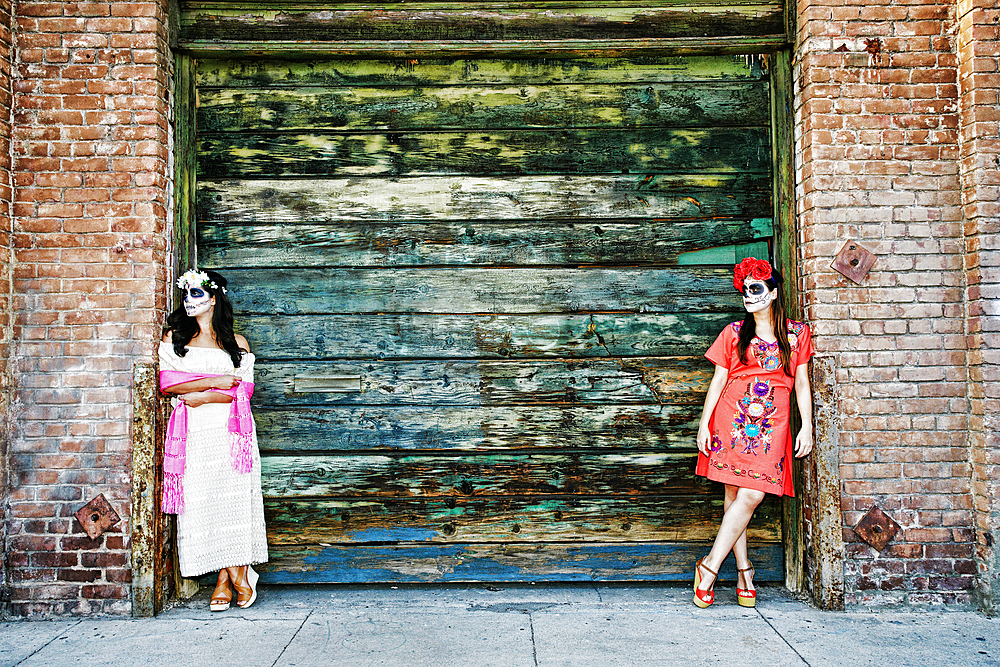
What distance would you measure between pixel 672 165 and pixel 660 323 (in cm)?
90

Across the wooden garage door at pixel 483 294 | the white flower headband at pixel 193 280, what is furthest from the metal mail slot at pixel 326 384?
the white flower headband at pixel 193 280

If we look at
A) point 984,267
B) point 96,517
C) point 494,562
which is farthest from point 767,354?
point 96,517

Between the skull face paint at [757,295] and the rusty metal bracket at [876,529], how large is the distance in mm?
1190

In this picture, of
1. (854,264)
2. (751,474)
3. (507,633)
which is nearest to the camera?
(507,633)

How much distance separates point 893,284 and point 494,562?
8.46 feet

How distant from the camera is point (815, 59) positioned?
3.38 metres

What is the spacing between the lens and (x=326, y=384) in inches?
142

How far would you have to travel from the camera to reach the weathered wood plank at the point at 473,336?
360 centimetres

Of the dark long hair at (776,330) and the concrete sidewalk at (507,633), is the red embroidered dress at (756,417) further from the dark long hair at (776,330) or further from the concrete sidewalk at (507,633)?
the concrete sidewalk at (507,633)

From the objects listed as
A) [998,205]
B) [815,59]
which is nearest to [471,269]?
[815,59]

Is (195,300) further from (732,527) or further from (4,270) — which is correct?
(732,527)

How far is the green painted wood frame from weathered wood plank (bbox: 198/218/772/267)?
12 cm

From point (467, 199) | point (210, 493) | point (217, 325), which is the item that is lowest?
point (210, 493)

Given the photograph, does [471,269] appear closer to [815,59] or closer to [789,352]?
[789,352]
